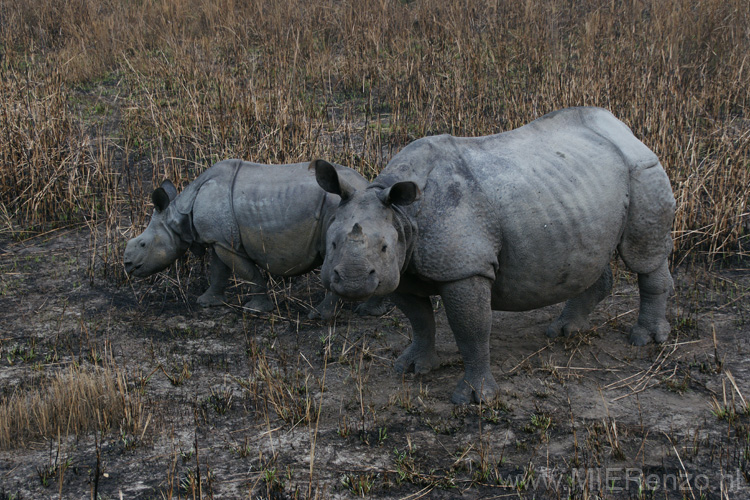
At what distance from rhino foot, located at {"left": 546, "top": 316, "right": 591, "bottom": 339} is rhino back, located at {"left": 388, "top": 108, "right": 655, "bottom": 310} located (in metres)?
0.80

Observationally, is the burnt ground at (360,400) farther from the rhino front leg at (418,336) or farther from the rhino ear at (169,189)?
the rhino ear at (169,189)

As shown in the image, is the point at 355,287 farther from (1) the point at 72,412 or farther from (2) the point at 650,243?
(2) the point at 650,243

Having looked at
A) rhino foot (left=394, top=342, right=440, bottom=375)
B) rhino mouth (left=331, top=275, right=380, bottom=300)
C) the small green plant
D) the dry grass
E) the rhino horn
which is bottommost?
rhino foot (left=394, top=342, right=440, bottom=375)

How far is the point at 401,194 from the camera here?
4246 millimetres

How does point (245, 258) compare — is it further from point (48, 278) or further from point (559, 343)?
point (559, 343)

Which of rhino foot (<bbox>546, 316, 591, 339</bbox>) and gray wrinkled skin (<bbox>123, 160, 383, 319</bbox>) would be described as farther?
gray wrinkled skin (<bbox>123, 160, 383, 319</bbox>)

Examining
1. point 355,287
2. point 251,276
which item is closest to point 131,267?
point 251,276

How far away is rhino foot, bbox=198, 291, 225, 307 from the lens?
656cm

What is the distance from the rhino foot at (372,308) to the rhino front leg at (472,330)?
4.85 feet

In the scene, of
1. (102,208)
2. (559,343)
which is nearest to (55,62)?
(102,208)

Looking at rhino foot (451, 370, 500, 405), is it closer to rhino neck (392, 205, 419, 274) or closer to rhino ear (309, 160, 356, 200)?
rhino neck (392, 205, 419, 274)

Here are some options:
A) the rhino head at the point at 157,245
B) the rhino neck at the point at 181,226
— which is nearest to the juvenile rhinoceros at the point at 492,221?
the rhino neck at the point at 181,226

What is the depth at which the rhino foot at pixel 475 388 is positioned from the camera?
189 inches

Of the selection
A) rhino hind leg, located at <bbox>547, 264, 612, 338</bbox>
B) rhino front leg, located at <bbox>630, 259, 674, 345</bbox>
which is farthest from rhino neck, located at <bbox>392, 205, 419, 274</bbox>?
rhino front leg, located at <bbox>630, 259, 674, 345</bbox>
